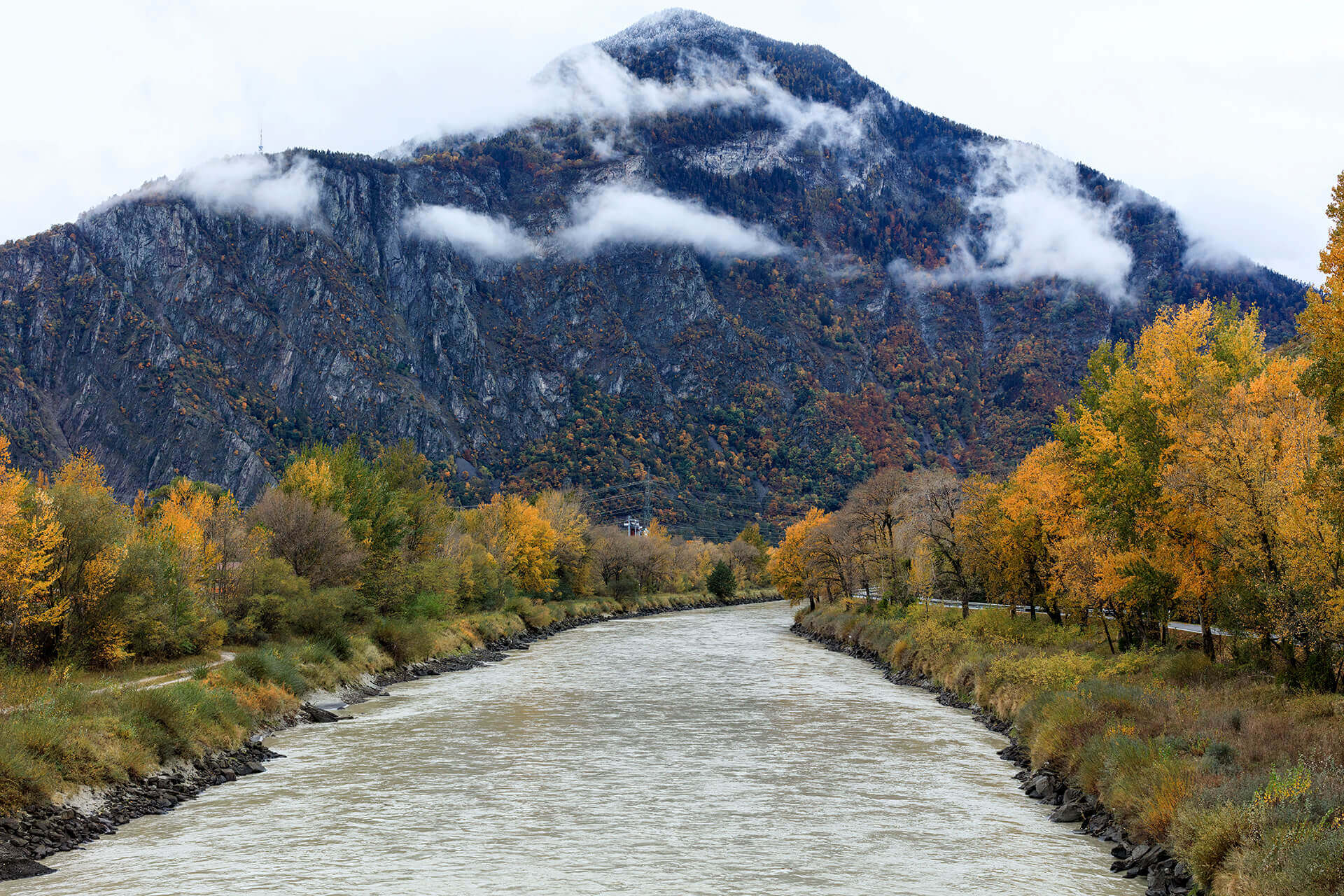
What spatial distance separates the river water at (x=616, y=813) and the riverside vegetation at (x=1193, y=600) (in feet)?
7.71

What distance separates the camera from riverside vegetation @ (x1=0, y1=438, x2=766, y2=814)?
87.0 feet

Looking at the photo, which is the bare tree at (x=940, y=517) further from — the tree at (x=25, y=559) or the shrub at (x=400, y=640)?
the tree at (x=25, y=559)

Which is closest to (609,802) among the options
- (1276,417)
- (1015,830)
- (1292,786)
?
(1015,830)

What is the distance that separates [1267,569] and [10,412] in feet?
728

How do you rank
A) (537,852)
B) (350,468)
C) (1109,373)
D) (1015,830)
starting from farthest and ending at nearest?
(350,468) < (1109,373) < (1015,830) < (537,852)

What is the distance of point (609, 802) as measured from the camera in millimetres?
25734

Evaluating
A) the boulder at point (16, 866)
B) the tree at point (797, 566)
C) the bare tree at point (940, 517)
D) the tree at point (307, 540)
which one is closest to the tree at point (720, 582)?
the tree at point (797, 566)

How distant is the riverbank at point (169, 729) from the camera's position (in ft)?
70.4

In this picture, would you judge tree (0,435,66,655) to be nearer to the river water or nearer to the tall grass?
the tall grass

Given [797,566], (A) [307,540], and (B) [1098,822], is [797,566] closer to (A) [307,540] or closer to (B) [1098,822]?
(A) [307,540]

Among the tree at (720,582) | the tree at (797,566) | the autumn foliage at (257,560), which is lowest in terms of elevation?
the tree at (720,582)

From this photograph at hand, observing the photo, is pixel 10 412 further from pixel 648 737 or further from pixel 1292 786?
pixel 1292 786

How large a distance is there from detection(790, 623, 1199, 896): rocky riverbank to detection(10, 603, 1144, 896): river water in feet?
1.21

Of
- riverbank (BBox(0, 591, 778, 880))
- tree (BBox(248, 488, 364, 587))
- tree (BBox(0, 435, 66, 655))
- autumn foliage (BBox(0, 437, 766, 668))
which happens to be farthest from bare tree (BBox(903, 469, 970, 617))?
tree (BBox(0, 435, 66, 655))
